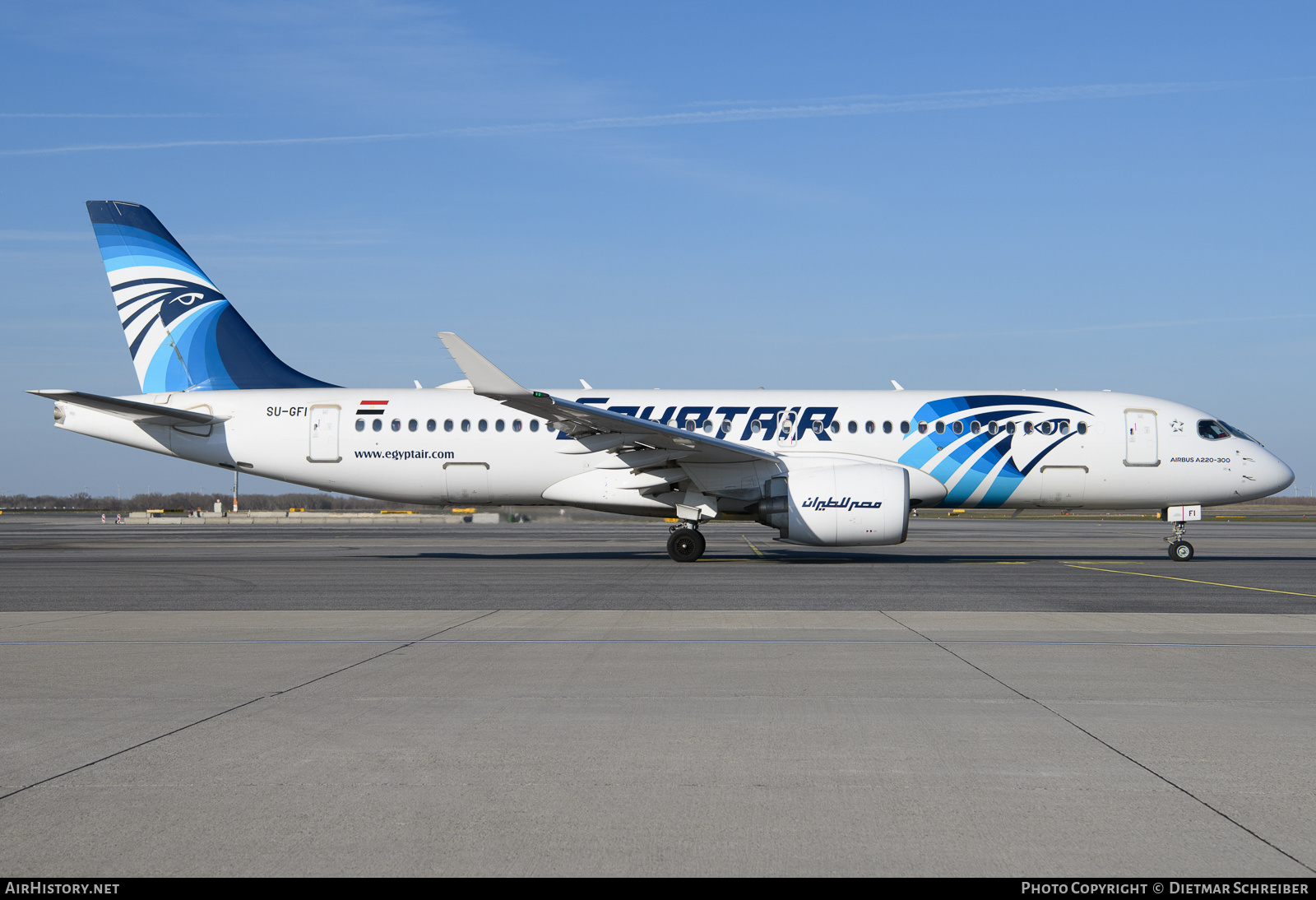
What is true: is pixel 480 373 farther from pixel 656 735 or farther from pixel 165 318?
pixel 656 735

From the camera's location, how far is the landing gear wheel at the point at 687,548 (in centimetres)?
2025

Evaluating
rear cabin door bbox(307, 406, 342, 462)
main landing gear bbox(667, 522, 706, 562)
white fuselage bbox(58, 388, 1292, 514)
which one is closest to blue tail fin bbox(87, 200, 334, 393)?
white fuselage bbox(58, 388, 1292, 514)

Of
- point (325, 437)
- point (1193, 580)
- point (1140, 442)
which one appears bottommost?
point (1193, 580)

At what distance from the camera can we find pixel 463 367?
17688 millimetres

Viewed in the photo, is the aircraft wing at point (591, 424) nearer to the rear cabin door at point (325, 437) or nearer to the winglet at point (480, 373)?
the winglet at point (480, 373)

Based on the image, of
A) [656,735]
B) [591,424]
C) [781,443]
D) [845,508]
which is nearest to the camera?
[656,735]

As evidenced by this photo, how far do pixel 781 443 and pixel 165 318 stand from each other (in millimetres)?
14303

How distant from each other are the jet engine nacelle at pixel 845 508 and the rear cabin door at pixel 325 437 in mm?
9804

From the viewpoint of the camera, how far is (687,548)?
20266 mm

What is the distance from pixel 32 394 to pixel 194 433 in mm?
3468

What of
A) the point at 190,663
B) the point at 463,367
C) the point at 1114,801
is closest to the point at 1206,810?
the point at 1114,801

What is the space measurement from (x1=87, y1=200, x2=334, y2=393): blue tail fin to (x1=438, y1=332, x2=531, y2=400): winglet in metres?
6.87

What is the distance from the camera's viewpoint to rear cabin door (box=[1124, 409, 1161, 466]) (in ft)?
71.2

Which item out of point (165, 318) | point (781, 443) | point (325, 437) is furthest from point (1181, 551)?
point (165, 318)
